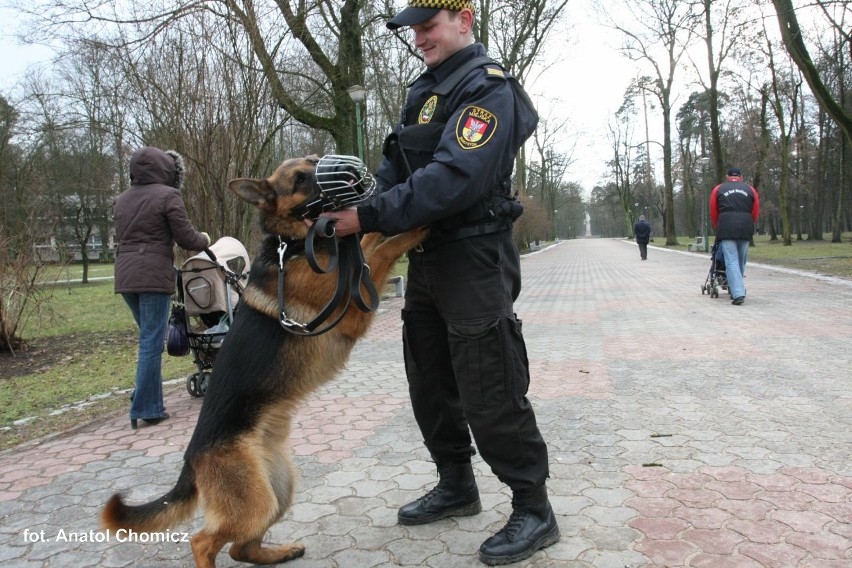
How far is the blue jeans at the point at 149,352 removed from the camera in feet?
15.8

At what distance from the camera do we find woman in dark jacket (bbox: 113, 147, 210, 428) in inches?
188

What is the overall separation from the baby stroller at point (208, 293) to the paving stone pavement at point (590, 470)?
458 mm

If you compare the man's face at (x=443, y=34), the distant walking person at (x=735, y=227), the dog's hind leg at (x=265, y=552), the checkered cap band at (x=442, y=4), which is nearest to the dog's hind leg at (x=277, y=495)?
the dog's hind leg at (x=265, y=552)

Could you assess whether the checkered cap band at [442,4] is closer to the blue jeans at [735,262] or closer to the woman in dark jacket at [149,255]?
the woman in dark jacket at [149,255]

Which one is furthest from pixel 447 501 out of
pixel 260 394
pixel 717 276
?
pixel 717 276

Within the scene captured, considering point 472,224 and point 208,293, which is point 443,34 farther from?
point 208,293

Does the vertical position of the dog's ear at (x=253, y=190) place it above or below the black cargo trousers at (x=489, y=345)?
above

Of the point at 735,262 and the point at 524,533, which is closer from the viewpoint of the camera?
the point at 524,533

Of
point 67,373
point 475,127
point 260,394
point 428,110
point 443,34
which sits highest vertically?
point 443,34

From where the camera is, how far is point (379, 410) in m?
5.04

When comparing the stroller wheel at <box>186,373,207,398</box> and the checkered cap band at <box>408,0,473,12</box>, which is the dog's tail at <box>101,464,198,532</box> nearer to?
the checkered cap band at <box>408,0,473,12</box>

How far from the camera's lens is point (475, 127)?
2256mm

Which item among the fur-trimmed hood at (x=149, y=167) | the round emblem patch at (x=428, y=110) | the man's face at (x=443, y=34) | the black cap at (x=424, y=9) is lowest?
the round emblem patch at (x=428, y=110)

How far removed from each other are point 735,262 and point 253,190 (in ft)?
32.1
